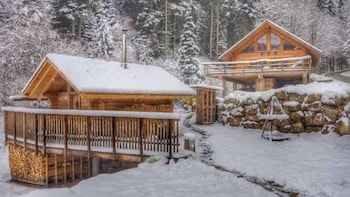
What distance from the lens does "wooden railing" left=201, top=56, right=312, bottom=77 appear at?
24125 mm

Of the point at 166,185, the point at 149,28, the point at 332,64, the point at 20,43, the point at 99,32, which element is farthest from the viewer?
the point at 332,64

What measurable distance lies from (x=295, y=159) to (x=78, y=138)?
27.5 feet

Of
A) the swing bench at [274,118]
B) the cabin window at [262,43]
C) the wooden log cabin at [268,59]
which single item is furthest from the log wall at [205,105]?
the cabin window at [262,43]

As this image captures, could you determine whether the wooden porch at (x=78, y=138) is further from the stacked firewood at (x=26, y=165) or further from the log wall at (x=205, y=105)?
the log wall at (x=205, y=105)

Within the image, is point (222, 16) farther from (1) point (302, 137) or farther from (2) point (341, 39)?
(1) point (302, 137)

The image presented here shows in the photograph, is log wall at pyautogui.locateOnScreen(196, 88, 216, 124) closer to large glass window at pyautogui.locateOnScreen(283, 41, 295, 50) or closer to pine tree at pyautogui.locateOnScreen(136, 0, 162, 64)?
large glass window at pyautogui.locateOnScreen(283, 41, 295, 50)

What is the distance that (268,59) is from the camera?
26.8 meters

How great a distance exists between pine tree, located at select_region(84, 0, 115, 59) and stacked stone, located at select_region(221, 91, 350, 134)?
21695mm

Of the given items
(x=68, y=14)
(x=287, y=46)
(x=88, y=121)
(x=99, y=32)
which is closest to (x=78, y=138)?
(x=88, y=121)

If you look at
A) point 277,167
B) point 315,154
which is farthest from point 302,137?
A: point 277,167

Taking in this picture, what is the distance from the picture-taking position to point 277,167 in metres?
10.6

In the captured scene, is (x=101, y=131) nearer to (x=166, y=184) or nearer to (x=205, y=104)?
(x=166, y=184)

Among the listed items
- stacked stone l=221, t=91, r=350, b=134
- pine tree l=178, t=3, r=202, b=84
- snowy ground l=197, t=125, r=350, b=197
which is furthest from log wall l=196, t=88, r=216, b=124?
pine tree l=178, t=3, r=202, b=84

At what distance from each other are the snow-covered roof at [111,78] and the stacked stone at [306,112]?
12.3 feet
